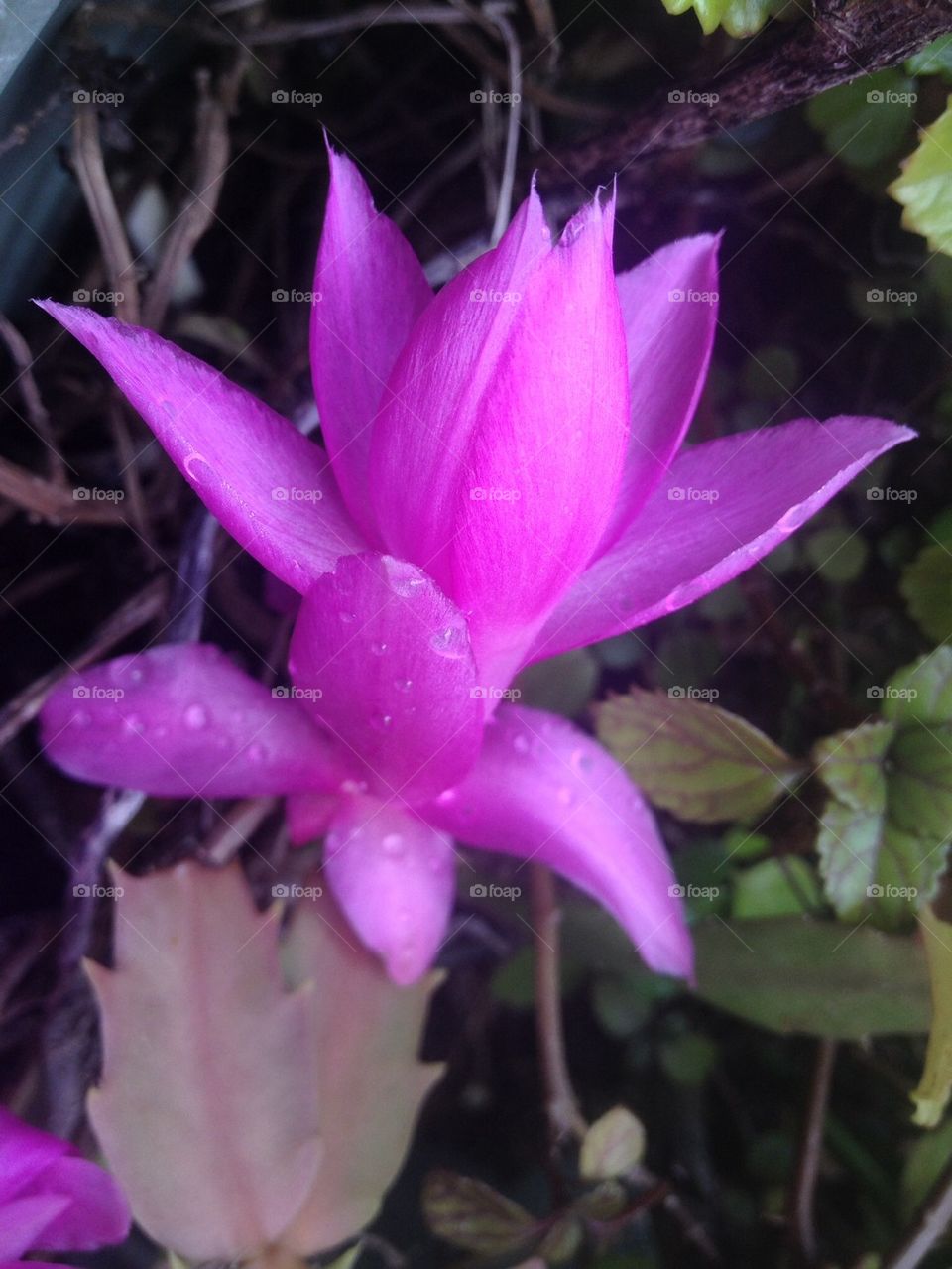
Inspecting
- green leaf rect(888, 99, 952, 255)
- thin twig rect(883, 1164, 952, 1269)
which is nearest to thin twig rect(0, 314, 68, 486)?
green leaf rect(888, 99, 952, 255)

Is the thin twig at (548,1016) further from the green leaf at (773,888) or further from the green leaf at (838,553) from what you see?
the green leaf at (838,553)

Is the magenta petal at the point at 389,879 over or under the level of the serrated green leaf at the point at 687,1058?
over

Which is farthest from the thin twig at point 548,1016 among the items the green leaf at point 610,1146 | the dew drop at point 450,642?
the dew drop at point 450,642

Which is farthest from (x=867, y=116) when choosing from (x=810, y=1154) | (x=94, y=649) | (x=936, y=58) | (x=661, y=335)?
(x=810, y=1154)

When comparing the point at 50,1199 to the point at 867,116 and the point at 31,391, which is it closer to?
the point at 31,391

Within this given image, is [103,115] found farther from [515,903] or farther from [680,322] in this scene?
[515,903]

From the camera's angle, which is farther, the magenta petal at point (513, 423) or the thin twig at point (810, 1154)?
the thin twig at point (810, 1154)
